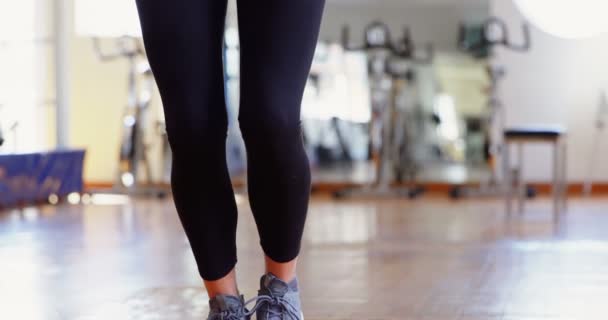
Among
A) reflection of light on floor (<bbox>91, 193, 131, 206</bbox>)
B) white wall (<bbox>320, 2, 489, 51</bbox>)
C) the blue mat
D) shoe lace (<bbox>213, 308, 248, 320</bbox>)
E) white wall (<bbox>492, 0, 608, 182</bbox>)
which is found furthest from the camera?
white wall (<bbox>320, 2, 489, 51</bbox>)

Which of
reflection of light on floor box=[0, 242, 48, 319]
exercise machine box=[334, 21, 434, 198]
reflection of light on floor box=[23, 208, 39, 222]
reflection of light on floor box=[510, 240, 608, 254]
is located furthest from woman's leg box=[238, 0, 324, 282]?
exercise machine box=[334, 21, 434, 198]

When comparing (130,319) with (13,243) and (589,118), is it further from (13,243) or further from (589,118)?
(589,118)

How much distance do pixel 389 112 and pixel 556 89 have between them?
51.4 inches

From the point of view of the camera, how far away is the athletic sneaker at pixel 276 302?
1.60 metres

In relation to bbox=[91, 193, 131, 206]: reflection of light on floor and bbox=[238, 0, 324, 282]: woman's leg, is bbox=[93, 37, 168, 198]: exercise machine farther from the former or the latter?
bbox=[238, 0, 324, 282]: woman's leg

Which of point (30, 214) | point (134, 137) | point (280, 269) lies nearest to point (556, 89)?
point (134, 137)

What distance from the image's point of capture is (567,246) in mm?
3539

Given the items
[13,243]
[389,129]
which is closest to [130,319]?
[13,243]

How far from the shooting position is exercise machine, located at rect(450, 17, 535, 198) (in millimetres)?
6527

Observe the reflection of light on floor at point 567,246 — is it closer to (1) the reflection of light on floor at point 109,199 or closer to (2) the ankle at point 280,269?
(2) the ankle at point 280,269

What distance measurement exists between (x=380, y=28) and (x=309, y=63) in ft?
19.0

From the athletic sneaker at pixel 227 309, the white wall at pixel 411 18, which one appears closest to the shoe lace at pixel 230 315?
the athletic sneaker at pixel 227 309

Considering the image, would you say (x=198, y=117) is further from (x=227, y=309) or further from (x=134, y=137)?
(x=134, y=137)

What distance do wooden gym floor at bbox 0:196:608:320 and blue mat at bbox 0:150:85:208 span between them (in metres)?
0.39
